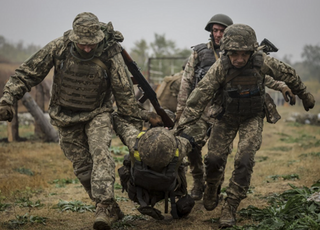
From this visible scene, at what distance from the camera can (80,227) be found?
19.0 feet

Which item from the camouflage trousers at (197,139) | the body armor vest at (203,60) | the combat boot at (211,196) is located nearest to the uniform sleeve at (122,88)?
the camouflage trousers at (197,139)

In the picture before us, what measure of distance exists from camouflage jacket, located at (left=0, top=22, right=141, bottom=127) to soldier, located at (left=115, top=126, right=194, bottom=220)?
2.24 feet

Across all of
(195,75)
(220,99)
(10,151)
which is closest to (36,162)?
(10,151)

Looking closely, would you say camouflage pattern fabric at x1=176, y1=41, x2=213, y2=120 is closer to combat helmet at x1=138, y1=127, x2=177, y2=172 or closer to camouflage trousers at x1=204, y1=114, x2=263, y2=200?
camouflage trousers at x1=204, y1=114, x2=263, y2=200

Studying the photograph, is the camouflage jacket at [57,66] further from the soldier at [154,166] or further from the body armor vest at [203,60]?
the body armor vest at [203,60]

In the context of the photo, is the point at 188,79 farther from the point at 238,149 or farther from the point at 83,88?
the point at 83,88

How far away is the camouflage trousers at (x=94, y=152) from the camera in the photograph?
5.38 metres

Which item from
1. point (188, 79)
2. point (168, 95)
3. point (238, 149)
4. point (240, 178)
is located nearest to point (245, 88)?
point (238, 149)

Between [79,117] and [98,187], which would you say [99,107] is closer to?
[79,117]

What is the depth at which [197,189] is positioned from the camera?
25.3 ft

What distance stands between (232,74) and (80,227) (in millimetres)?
2669

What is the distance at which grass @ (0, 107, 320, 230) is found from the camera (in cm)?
595

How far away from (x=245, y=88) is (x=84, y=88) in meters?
2.02

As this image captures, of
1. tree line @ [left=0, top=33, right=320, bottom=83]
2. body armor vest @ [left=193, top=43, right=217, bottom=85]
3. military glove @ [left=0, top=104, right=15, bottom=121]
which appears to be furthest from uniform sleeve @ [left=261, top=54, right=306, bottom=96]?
tree line @ [left=0, top=33, right=320, bottom=83]
